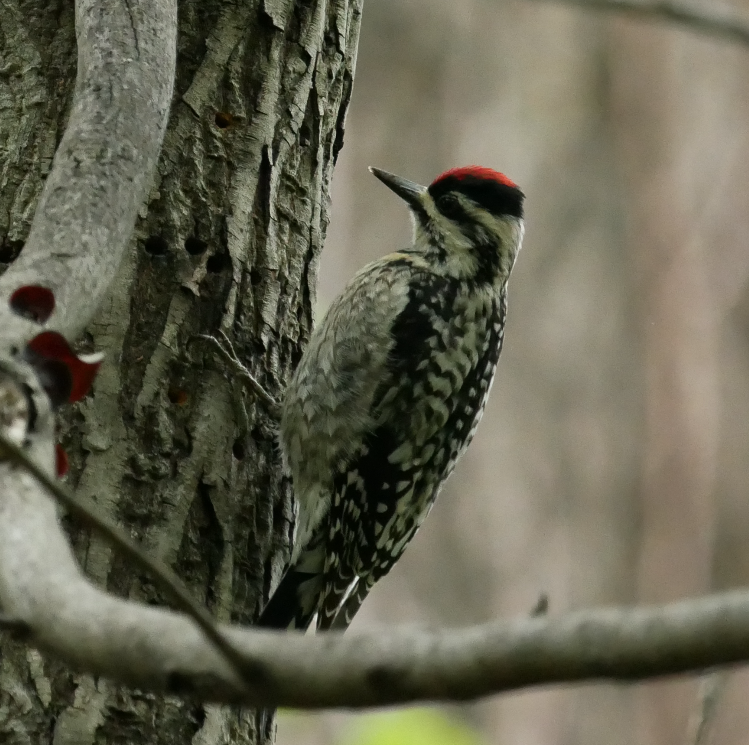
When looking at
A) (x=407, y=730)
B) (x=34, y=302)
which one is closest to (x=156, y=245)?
(x=34, y=302)

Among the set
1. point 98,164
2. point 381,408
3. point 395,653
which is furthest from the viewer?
point 381,408

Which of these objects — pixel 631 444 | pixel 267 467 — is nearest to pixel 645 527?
pixel 631 444

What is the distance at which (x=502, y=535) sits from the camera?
29.8 ft

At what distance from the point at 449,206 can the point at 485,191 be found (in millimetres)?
134

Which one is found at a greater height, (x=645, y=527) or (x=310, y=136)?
(x=310, y=136)

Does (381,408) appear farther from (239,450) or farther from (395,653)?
(395,653)

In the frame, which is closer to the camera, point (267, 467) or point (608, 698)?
point (267, 467)

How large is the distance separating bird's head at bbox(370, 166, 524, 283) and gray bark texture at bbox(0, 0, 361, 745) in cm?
90

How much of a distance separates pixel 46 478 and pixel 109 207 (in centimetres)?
89

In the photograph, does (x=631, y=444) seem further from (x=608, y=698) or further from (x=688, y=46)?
(x=688, y=46)

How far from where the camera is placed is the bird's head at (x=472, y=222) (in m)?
4.26

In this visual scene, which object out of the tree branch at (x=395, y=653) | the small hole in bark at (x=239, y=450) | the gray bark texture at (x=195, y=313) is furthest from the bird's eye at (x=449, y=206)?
the tree branch at (x=395, y=653)

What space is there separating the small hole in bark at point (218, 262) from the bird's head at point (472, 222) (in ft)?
4.13

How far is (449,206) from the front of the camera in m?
4.33
